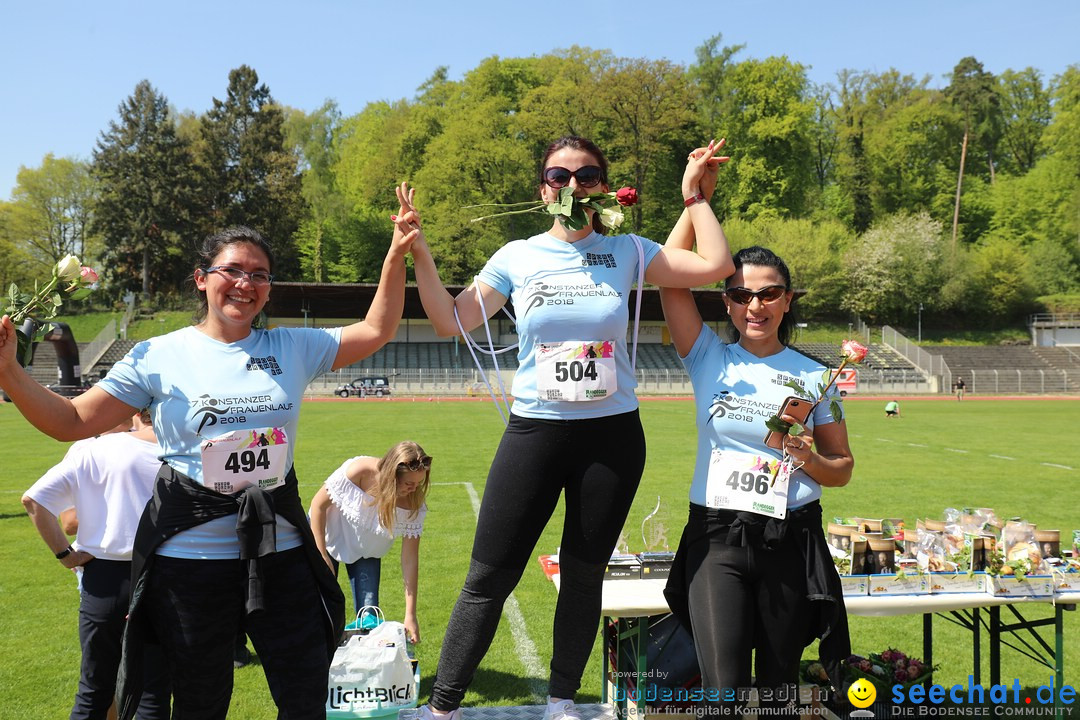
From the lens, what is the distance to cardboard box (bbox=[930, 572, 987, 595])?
4.07m

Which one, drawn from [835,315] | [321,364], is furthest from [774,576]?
[835,315]

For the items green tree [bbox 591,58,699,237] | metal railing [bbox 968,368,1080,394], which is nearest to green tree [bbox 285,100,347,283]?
green tree [bbox 591,58,699,237]

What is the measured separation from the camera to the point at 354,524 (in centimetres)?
536

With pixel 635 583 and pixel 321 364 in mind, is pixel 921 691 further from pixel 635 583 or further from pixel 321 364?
pixel 321 364

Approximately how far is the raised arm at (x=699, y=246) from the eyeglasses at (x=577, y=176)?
1.20 feet

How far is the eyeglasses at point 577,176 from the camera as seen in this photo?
10.1 feet

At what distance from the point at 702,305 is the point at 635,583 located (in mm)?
43920

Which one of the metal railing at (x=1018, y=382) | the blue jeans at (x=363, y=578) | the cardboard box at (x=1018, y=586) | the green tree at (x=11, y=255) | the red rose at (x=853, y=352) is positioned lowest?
the metal railing at (x=1018, y=382)

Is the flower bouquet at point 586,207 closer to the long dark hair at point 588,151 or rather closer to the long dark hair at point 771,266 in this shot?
the long dark hair at point 588,151

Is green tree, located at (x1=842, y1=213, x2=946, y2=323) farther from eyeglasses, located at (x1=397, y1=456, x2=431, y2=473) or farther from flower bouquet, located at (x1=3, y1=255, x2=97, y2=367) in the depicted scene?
flower bouquet, located at (x1=3, y1=255, x2=97, y2=367)

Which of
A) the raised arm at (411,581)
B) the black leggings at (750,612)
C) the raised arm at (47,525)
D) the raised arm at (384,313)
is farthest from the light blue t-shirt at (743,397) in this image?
the raised arm at (47,525)

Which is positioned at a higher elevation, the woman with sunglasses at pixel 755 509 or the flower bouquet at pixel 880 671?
the woman with sunglasses at pixel 755 509

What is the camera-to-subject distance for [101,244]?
60094 millimetres

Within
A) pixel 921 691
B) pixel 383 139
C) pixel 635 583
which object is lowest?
pixel 921 691
